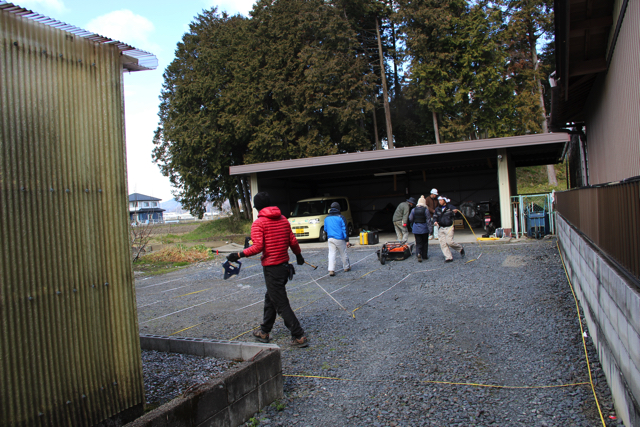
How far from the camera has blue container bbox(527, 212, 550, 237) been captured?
1383 centimetres

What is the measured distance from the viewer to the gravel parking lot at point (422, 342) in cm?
341

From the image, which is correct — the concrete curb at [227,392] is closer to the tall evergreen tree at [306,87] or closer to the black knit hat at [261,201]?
the black knit hat at [261,201]

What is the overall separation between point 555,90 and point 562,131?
4392 mm

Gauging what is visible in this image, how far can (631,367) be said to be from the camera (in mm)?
2738

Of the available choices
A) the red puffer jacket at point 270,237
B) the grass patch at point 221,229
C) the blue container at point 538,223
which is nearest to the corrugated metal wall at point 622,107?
the red puffer jacket at point 270,237

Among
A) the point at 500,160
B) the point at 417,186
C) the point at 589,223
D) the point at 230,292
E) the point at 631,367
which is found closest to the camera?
the point at 631,367

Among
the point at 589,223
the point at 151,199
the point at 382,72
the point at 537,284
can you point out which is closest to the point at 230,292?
the point at 537,284

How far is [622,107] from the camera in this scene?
6.34m

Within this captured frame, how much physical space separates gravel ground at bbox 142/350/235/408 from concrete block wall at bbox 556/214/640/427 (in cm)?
300

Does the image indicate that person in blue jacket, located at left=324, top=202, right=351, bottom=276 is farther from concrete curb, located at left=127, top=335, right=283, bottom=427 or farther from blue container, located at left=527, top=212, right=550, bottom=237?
blue container, located at left=527, top=212, right=550, bottom=237

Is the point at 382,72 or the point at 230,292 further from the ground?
the point at 382,72

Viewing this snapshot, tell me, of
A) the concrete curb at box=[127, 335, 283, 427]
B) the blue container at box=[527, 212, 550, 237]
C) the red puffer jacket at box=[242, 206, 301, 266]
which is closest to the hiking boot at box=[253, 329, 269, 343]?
the red puffer jacket at box=[242, 206, 301, 266]

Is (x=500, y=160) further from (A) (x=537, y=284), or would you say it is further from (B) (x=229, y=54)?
(B) (x=229, y=54)

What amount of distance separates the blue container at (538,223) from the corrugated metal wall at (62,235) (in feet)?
44.6
